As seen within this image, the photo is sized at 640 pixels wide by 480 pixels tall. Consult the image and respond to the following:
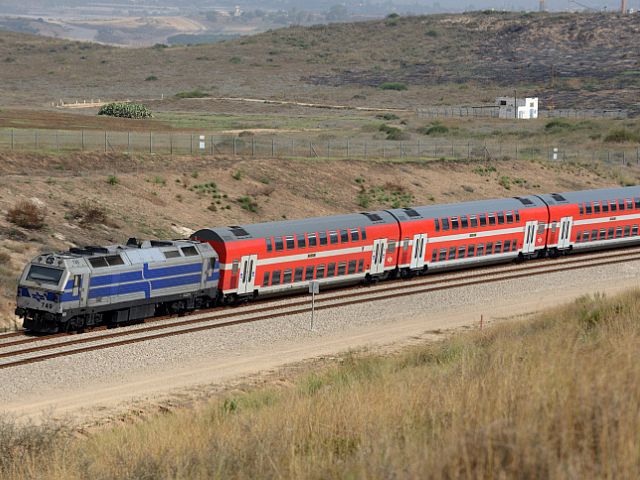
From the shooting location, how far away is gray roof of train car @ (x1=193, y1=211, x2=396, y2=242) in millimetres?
40812

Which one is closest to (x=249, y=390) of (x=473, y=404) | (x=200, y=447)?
(x=200, y=447)

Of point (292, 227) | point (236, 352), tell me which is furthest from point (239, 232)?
point (236, 352)

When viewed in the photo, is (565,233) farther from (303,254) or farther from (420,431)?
(420,431)

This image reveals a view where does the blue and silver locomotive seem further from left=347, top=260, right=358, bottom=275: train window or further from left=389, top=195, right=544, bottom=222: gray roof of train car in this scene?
left=389, top=195, right=544, bottom=222: gray roof of train car

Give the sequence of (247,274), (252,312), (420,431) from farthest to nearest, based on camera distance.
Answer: (247,274), (252,312), (420,431)

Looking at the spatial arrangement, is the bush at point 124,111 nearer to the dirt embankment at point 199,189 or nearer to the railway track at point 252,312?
the dirt embankment at point 199,189

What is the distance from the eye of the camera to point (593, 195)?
56625mm

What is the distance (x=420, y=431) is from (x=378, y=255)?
31981 millimetres

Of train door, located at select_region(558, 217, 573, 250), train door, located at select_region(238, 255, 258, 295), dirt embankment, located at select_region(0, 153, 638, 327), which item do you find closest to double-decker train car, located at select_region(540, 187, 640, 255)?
train door, located at select_region(558, 217, 573, 250)

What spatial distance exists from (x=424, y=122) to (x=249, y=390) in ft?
336

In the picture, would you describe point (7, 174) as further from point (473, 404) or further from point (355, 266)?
point (473, 404)

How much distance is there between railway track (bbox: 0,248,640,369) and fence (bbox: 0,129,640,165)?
1151 inches

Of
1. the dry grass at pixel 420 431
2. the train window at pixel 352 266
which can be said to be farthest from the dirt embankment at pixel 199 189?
the dry grass at pixel 420 431

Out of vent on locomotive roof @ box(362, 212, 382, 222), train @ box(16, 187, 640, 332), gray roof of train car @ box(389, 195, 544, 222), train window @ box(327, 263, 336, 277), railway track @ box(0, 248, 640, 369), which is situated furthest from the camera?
gray roof of train car @ box(389, 195, 544, 222)
